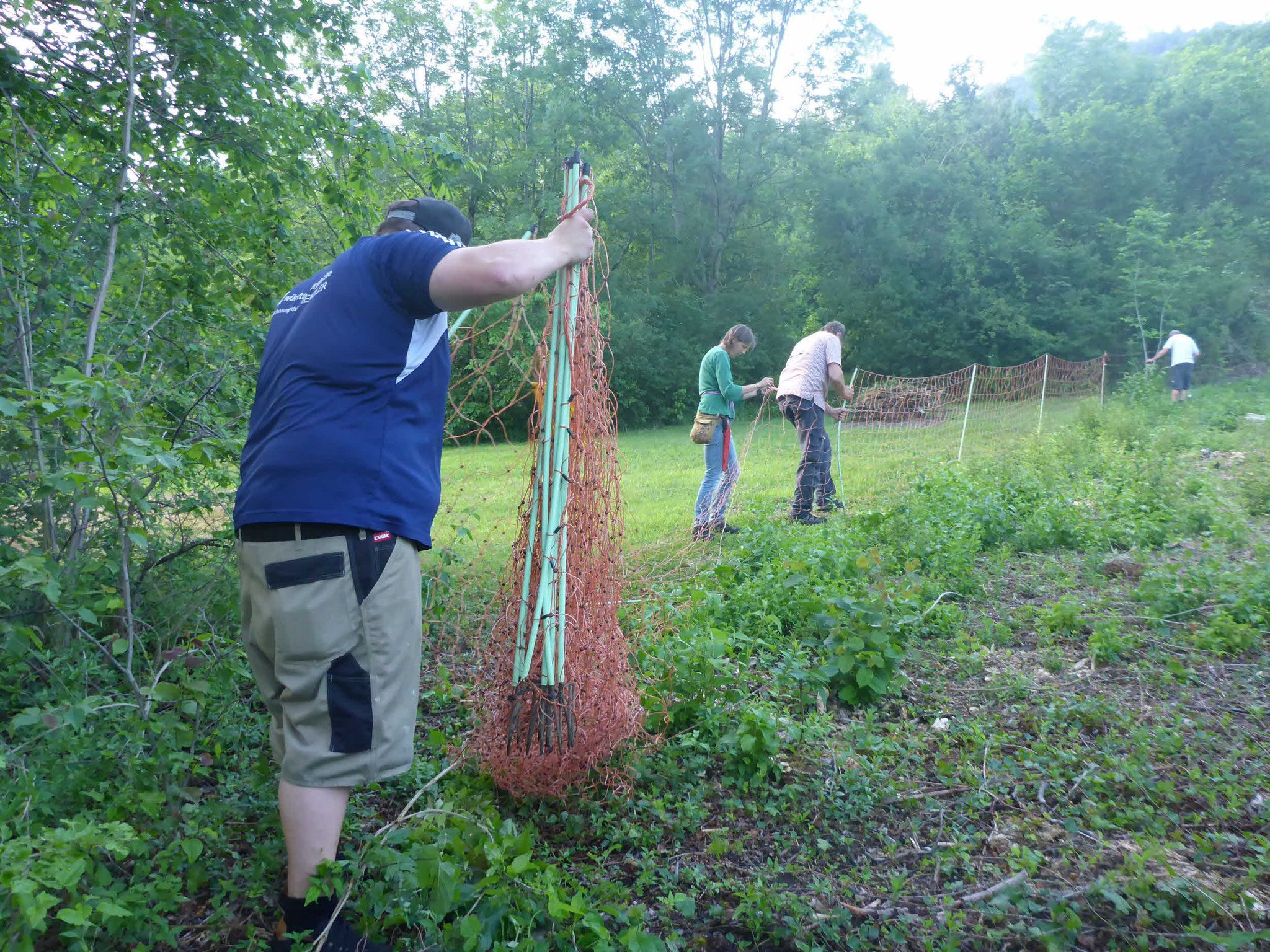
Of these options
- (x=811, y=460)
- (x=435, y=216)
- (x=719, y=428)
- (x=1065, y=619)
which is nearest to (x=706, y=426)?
(x=719, y=428)

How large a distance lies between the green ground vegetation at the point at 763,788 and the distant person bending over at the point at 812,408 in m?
2.34

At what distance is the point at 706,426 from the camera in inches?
259

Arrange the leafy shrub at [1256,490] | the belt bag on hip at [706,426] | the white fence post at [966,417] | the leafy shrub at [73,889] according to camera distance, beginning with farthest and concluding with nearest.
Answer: the white fence post at [966,417], the belt bag on hip at [706,426], the leafy shrub at [1256,490], the leafy shrub at [73,889]

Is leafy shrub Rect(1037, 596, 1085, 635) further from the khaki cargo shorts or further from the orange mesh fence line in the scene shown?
the khaki cargo shorts

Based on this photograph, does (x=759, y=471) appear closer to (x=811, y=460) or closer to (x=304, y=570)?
(x=811, y=460)

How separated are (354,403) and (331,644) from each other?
0.56 metres

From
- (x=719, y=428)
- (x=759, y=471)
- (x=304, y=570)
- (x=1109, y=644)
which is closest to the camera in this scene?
(x=304, y=570)

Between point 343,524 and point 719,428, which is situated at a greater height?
point 343,524

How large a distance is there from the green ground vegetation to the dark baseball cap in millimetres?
1299

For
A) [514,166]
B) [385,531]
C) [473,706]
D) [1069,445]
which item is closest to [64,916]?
[385,531]

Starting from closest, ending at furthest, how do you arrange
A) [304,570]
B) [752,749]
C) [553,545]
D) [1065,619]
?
[304,570] < [553,545] < [752,749] < [1065,619]

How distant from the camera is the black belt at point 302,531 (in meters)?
1.93

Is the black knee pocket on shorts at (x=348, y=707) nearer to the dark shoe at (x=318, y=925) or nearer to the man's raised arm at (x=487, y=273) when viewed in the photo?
the dark shoe at (x=318, y=925)

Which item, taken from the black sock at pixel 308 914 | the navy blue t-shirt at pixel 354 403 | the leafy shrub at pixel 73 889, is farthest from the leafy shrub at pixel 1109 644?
the leafy shrub at pixel 73 889
